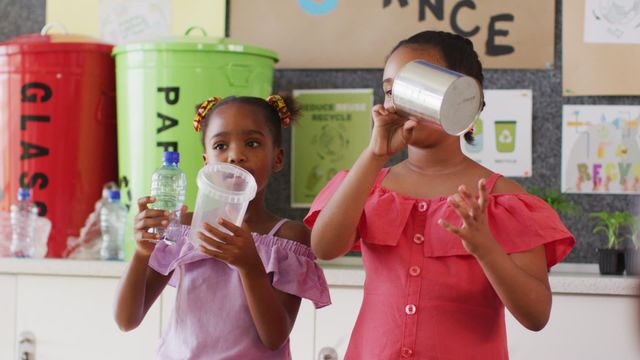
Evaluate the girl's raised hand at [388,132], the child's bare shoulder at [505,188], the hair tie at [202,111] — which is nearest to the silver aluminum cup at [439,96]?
the girl's raised hand at [388,132]

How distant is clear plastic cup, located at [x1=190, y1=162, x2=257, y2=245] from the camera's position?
1.02m

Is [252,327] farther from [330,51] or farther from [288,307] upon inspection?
[330,51]

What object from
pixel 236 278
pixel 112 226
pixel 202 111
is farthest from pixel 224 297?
pixel 112 226

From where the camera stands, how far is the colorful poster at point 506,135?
1801 mm

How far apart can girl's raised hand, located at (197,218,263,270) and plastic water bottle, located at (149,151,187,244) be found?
0.26 feet

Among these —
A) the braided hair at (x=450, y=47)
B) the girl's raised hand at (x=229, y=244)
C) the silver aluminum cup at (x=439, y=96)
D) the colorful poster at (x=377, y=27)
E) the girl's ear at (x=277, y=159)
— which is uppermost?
the colorful poster at (x=377, y=27)

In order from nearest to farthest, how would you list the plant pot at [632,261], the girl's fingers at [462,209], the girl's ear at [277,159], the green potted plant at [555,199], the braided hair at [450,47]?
the girl's fingers at [462,209] → the braided hair at [450,47] → the girl's ear at [277,159] → the plant pot at [632,261] → the green potted plant at [555,199]

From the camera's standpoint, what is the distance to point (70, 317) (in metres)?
1.62

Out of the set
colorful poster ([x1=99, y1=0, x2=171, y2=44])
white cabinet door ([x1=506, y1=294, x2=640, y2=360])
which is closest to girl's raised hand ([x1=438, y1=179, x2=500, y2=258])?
white cabinet door ([x1=506, y1=294, x2=640, y2=360])

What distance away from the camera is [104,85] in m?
1.84

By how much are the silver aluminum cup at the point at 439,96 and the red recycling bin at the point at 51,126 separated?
41.5 inches

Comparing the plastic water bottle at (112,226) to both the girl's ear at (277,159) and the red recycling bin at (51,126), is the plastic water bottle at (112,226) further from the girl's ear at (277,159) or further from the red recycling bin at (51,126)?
the girl's ear at (277,159)

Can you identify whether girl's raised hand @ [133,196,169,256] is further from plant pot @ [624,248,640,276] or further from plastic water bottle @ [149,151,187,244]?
plant pot @ [624,248,640,276]

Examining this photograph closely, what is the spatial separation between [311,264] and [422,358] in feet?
0.78
